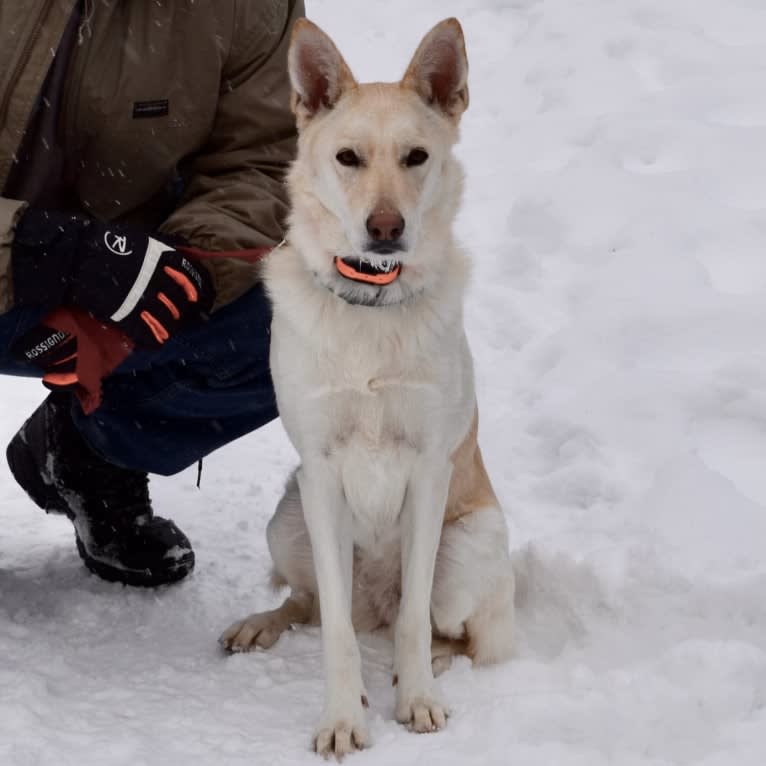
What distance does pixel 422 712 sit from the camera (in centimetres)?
232

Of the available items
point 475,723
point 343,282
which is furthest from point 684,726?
point 343,282

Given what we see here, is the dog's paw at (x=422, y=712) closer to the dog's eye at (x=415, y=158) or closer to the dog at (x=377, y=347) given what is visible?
the dog at (x=377, y=347)

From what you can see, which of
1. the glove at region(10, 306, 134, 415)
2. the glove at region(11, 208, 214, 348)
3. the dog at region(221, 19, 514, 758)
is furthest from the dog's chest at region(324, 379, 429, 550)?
the glove at region(10, 306, 134, 415)

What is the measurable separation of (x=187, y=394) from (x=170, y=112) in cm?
75

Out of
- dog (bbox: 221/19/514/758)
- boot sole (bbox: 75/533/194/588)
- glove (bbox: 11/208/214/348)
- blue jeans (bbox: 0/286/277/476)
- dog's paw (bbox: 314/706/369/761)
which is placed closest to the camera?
dog's paw (bbox: 314/706/369/761)

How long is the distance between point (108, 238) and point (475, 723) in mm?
1370

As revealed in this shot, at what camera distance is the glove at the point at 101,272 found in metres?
2.61

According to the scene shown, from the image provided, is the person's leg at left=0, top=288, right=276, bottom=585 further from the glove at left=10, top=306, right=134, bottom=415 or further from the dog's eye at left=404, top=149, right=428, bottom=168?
the dog's eye at left=404, top=149, right=428, bottom=168

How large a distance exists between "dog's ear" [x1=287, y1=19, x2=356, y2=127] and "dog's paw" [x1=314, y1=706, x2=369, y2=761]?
129 cm

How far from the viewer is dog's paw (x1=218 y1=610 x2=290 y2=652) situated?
2732mm

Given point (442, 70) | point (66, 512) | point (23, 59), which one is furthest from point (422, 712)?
point (23, 59)

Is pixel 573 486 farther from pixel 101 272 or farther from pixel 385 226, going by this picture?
pixel 101 272

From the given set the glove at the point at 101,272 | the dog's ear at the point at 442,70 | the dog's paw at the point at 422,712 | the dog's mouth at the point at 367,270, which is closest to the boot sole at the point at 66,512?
the glove at the point at 101,272

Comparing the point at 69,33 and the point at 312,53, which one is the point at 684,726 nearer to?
the point at 312,53
